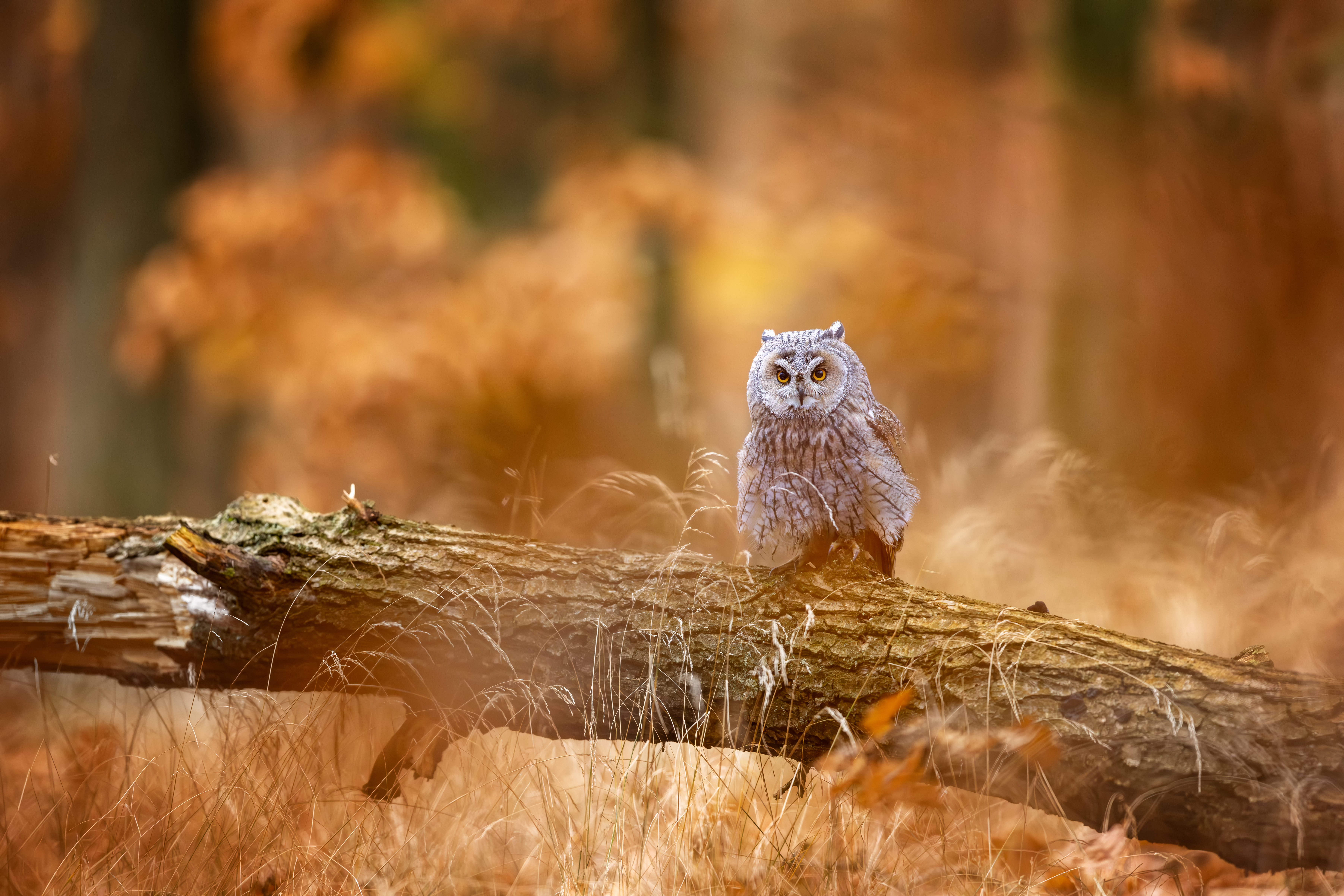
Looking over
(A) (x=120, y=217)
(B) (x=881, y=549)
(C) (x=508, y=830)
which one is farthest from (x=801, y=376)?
(A) (x=120, y=217)

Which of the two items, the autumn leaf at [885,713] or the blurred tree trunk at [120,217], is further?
the blurred tree trunk at [120,217]

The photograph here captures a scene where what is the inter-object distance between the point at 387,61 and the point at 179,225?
1.67 metres

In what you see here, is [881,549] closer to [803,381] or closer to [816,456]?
[816,456]

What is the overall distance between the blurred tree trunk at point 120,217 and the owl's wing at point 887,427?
4106 millimetres

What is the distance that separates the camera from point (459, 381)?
5.23 metres

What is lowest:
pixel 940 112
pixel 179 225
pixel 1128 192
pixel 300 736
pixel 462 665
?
pixel 300 736

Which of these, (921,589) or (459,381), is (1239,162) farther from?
Answer: (459,381)

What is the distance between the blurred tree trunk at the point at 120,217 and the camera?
4.84 metres

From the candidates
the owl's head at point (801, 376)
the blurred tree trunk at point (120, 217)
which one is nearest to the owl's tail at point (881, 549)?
the owl's head at point (801, 376)

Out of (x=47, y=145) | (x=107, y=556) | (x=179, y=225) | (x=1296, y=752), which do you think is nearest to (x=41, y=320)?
(x=47, y=145)

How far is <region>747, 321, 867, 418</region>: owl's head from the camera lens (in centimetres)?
212

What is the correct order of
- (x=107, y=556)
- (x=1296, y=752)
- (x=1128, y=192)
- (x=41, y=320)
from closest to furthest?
(x=1296, y=752) → (x=107, y=556) → (x=1128, y=192) → (x=41, y=320)

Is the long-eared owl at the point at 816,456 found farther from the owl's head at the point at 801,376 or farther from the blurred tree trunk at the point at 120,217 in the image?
the blurred tree trunk at the point at 120,217

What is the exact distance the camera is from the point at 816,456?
2141 millimetres
